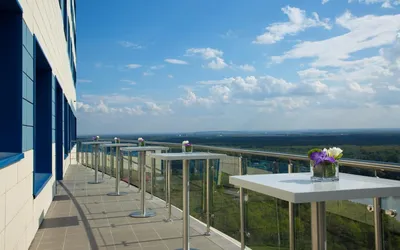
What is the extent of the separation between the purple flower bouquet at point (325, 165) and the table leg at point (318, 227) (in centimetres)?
16

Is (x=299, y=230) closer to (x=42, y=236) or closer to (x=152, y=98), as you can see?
(x=42, y=236)

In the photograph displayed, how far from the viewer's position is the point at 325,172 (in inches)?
82.7

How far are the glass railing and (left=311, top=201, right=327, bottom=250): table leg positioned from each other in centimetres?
46

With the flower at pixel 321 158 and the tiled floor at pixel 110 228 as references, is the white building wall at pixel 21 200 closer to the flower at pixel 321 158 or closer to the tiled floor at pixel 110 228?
the tiled floor at pixel 110 228

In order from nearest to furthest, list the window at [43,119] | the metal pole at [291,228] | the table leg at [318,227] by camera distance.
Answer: the table leg at [318,227] → the metal pole at [291,228] → the window at [43,119]

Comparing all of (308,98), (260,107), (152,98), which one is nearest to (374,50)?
(308,98)

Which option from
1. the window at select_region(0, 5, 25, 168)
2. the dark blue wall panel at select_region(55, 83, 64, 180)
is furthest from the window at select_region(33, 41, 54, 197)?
the window at select_region(0, 5, 25, 168)

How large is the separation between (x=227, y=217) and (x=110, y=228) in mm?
1569

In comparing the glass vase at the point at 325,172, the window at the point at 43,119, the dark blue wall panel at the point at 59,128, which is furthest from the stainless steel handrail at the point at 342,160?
the dark blue wall panel at the point at 59,128

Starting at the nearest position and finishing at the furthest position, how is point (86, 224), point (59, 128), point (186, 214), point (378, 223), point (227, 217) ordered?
point (378, 223) < point (186, 214) < point (227, 217) < point (86, 224) < point (59, 128)

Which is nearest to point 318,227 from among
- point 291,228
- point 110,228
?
point 291,228

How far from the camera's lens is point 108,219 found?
17.2 ft

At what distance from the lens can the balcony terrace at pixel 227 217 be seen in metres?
2.35

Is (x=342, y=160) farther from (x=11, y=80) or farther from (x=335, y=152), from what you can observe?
(x=11, y=80)
